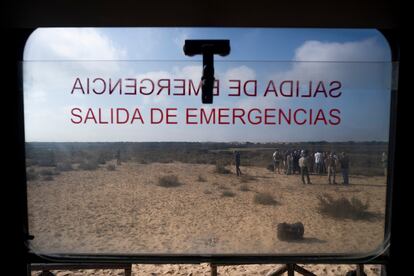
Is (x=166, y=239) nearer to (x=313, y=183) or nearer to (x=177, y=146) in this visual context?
(x=177, y=146)

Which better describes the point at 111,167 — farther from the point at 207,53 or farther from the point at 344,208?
the point at 344,208

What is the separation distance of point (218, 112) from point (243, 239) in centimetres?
88

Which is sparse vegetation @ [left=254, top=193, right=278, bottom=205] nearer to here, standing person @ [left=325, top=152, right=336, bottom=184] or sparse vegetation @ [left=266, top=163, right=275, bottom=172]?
sparse vegetation @ [left=266, top=163, right=275, bottom=172]

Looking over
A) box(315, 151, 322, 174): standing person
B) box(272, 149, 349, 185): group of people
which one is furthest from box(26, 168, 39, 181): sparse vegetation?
box(315, 151, 322, 174): standing person

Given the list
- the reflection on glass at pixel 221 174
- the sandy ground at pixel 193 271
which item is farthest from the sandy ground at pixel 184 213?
the sandy ground at pixel 193 271

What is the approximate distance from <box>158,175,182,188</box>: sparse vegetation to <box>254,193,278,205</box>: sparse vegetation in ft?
1.81

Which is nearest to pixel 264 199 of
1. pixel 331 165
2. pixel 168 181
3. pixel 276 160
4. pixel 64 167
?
pixel 276 160

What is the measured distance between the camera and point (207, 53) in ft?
5.96

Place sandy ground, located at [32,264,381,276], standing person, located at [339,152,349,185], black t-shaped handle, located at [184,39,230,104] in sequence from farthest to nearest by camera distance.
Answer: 1. sandy ground, located at [32,264,381,276]
2. standing person, located at [339,152,349,185]
3. black t-shaped handle, located at [184,39,230,104]

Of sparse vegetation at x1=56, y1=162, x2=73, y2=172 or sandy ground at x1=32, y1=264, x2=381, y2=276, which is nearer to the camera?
sparse vegetation at x1=56, y1=162, x2=73, y2=172

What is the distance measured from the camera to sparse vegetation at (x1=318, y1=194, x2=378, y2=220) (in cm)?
195

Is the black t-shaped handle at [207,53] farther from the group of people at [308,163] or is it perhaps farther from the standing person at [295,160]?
the standing person at [295,160]

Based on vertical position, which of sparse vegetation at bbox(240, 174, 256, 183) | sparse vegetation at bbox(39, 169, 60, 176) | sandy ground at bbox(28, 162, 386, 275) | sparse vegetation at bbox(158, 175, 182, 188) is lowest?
sandy ground at bbox(28, 162, 386, 275)
